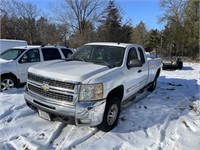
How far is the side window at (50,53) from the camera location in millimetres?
8008

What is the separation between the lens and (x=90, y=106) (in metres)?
3.63

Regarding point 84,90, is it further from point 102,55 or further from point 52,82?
point 102,55

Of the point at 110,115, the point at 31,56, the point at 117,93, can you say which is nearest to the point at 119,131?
the point at 110,115

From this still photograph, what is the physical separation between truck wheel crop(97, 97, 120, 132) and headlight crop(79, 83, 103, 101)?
0.45 meters

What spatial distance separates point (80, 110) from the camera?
11.7ft

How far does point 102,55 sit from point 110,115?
1.65 m

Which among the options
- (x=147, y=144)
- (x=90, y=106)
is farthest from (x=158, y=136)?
(x=90, y=106)

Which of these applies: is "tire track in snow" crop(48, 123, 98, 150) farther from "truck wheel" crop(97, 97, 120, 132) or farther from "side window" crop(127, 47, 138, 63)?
"side window" crop(127, 47, 138, 63)

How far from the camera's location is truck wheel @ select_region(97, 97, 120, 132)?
4.04m

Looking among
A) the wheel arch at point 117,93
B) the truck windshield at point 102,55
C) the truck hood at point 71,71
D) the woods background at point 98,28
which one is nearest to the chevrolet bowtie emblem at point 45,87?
the truck hood at point 71,71

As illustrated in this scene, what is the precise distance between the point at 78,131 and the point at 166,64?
13143 mm

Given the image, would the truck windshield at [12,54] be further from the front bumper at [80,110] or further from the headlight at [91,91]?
the headlight at [91,91]

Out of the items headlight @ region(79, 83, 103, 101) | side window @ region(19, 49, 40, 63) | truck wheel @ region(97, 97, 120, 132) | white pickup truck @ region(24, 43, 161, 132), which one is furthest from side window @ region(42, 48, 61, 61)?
headlight @ region(79, 83, 103, 101)

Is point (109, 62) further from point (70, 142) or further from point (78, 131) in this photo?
point (70, 142)
